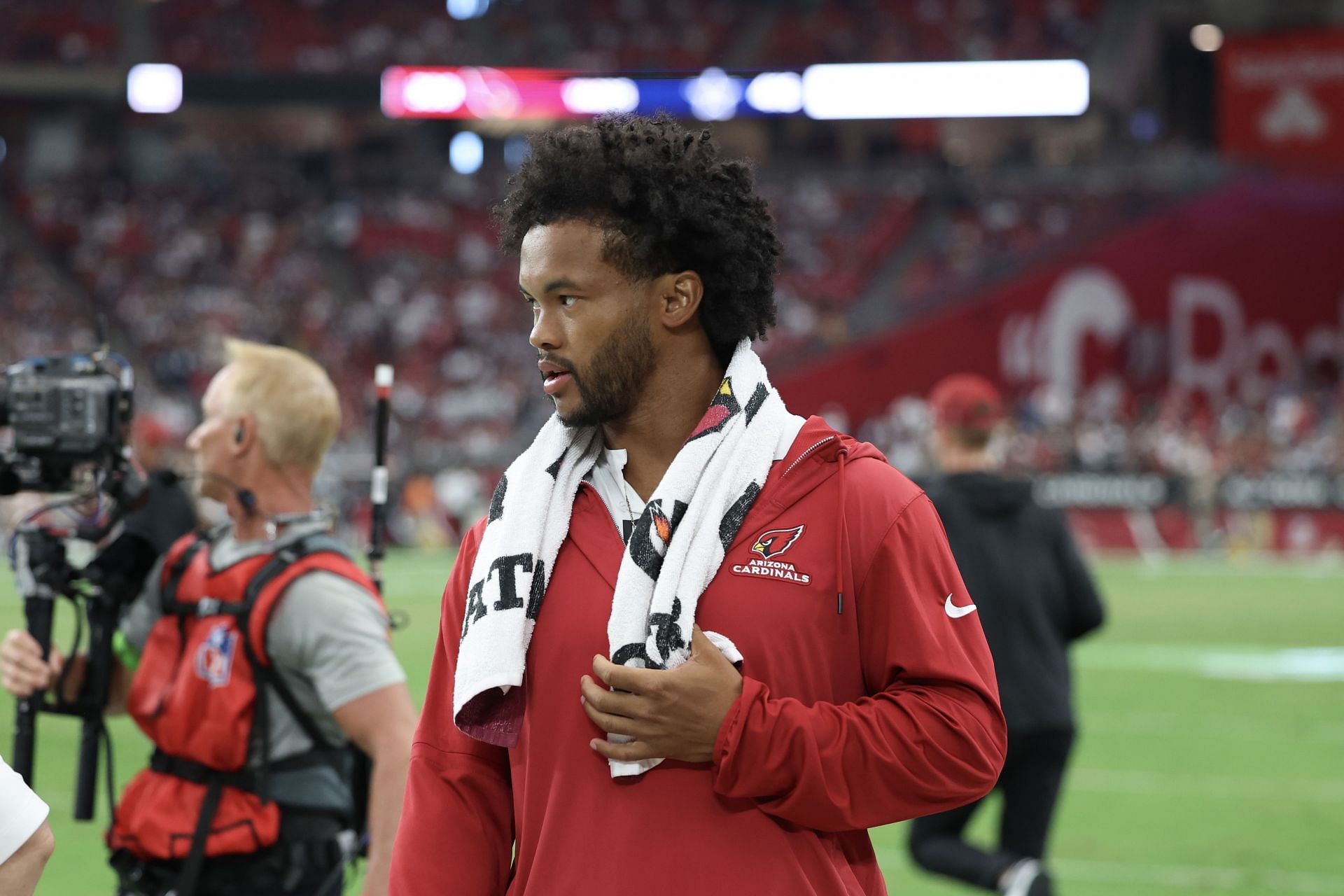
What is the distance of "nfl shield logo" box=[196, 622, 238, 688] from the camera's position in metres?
3.48

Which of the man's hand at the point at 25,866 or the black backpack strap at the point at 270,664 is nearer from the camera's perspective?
the man's hand at the point at 25,866

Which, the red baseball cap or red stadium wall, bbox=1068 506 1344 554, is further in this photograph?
red stadium wall, bbox=1068 506 1344 554

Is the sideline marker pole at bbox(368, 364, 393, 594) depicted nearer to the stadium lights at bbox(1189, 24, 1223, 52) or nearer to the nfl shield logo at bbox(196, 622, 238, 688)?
the nfl shield logo at bbox(196, 622, 238, 688)

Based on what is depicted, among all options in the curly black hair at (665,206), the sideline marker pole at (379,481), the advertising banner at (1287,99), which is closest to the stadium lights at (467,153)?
the advertising banner at (1287,99)

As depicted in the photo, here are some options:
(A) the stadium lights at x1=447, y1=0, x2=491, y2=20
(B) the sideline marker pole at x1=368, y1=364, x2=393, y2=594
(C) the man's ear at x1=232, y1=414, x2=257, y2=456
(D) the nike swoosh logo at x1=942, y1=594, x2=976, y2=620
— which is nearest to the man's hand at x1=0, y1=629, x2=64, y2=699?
(C) the man's ear at x1=232, y1=414, x2=257, y2=456

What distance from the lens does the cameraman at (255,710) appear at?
3.43 metres

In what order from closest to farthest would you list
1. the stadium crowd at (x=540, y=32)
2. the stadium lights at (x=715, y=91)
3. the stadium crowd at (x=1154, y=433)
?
the stadium crowd at (x=1154, y=433), the stadium lights at (x=715, y=91), the stadium crowd at (x=540, y=32)

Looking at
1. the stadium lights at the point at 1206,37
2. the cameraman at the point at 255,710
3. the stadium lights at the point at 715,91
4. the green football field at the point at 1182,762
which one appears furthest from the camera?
the stadium lights at the point at 1206,37

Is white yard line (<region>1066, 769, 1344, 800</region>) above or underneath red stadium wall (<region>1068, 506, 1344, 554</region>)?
above

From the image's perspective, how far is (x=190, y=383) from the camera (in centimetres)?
3206

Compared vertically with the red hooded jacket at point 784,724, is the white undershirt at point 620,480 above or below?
above

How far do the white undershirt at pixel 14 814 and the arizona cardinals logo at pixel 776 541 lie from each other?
1011 mm

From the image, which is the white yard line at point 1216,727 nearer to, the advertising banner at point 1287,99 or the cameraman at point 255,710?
the cameraman at point 255,710

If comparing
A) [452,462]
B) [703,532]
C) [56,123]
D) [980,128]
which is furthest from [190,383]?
[703,532]
